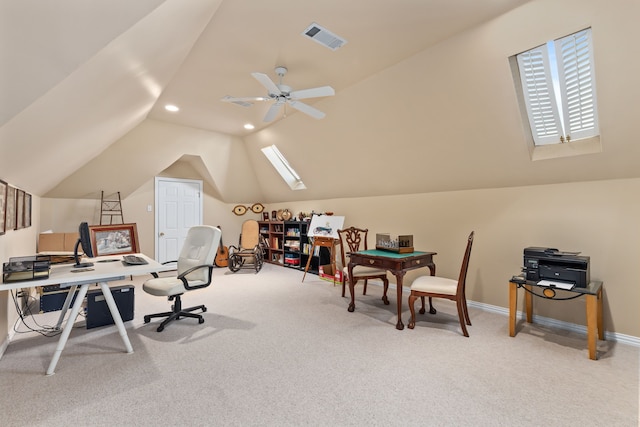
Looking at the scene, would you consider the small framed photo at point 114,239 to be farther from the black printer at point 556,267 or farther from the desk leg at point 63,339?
the black printer at point 556,267

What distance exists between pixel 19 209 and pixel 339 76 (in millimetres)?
3939

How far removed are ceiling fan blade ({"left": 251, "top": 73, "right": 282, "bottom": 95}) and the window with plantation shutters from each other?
7.46 ft

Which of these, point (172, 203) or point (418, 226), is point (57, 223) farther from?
point (418, 226)

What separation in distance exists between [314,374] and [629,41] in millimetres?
3429

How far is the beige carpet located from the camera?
186 centimetres

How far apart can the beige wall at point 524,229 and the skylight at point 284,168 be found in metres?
1.79

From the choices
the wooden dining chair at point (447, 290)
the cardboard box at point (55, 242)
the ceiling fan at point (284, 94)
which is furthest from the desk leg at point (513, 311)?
the cardboard box at point (55, 242)

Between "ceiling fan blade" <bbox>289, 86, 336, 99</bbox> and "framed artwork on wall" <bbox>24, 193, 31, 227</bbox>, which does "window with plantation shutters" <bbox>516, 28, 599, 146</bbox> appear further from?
"framed artwork on wall" <bbox>24, 193, 31, 227</bbox>

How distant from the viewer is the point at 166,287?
3.17m

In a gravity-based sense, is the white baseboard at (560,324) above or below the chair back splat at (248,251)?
below

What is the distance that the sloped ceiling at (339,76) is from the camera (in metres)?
1.66

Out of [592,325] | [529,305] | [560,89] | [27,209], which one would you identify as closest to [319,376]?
[592,325]

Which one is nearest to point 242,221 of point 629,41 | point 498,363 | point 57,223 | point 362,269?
point 57,223

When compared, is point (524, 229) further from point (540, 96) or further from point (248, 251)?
point (248, 251)
